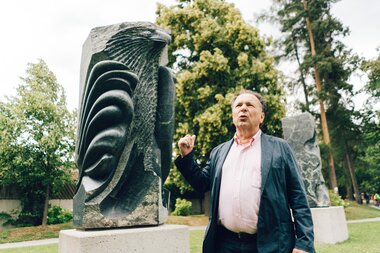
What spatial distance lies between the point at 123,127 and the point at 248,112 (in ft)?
4.88

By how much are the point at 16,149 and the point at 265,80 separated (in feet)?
36.2

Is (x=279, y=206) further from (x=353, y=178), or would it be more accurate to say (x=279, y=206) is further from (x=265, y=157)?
(x=353, y=178)

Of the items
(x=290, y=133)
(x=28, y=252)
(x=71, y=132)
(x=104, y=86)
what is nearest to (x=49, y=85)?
(x=71, y=132)

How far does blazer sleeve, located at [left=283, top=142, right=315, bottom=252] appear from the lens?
219 cm

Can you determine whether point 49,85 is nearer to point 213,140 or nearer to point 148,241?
point 213,140

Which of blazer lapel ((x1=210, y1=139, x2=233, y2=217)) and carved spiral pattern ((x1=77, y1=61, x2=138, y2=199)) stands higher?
carved spiral pattern ((x1=77, y1=61, x2=138, y2=199))

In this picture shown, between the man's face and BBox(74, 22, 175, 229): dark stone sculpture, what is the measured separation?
1380 mm

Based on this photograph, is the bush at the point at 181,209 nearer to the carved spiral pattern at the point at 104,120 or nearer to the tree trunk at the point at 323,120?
the tree trunk at the point at 323,120

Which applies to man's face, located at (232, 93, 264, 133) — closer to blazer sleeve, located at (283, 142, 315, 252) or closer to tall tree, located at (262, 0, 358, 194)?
blazer sleeve, located at (283, 142, 315, 252)

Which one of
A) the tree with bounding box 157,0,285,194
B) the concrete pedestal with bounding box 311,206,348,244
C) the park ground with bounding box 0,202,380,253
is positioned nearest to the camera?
A: the park ground with bounding box 0,202,380,253

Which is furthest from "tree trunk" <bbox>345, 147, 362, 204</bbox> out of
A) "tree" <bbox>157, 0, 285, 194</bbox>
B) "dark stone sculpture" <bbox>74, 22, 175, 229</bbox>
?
"dark stone sculpture" <bbox>74, 22, 175, 229</bbox>

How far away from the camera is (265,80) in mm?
15609

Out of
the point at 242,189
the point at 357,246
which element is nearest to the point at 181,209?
the point at 357,246

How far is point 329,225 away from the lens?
28.8ft
